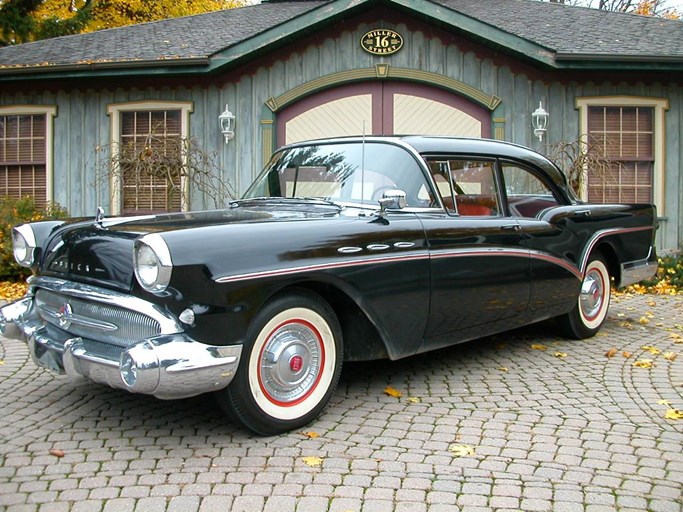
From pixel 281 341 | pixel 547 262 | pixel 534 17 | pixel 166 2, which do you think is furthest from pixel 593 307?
pixel 166 2

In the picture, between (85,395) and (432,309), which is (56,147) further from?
(432,309)

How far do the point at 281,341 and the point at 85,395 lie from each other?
1541 millimetres

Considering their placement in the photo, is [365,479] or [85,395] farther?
[85,395]

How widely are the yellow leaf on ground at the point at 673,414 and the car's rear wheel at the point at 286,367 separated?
6.19 feet

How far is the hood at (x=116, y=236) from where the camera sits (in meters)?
3.31

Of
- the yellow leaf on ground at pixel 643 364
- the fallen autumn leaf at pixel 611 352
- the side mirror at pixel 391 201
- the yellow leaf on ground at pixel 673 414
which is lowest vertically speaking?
the yellow leaf on ground at pixel 673 414

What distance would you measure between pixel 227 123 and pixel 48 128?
2997mm

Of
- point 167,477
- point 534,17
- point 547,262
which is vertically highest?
point 534,17

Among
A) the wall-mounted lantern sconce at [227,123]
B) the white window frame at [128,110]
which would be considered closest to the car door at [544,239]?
the wall-mounted lantern sconce at [227,123]

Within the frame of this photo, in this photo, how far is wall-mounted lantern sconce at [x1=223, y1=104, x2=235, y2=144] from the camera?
33.3 ft

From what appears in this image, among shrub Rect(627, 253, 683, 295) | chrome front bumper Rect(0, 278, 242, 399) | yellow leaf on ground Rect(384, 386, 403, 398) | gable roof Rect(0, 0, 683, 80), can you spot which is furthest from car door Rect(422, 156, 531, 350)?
gable roof Rect(0, 0, 683, 80)

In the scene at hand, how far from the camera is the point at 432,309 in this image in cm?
411

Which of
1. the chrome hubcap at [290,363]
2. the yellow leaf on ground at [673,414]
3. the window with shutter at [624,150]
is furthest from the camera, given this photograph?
the window with shutter at [624,150]

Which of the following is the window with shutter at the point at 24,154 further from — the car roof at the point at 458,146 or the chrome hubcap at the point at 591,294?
the chrome hubcap at the point at 591,294
